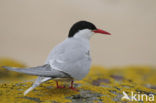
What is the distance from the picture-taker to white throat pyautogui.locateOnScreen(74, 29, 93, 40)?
15.2 feet

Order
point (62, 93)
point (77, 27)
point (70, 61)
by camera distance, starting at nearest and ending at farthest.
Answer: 1. point (70, 61)
2. point (62, 93)
3. point (77, 27)

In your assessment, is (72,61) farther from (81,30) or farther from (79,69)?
(81,30)

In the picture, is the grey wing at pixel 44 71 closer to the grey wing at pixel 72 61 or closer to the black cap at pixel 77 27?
the grey wing at pixel 72 61

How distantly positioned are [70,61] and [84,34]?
101cm

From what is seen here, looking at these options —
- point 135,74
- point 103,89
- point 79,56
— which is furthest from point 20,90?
point 135,74

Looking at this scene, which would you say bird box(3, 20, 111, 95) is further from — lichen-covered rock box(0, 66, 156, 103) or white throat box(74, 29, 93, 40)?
lichen-covered rock box(0, 66, 156, 103)

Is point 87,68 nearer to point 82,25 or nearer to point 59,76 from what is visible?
point 59,76

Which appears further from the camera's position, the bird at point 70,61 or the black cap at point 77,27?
the black cap at point 77,27

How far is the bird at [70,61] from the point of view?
3494 millimetres

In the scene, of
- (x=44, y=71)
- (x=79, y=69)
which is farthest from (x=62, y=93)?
(x=44, y=71)

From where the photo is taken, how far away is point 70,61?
152 inches

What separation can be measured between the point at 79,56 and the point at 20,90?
113cm

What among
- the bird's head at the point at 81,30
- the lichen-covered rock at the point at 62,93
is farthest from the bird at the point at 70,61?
the lichen-covered rock at the point at 62,93

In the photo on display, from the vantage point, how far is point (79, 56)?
406 centimetres
